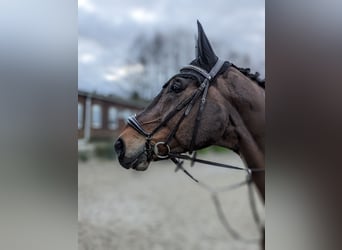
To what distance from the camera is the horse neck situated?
1.68m

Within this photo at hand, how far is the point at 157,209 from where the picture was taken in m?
2.18

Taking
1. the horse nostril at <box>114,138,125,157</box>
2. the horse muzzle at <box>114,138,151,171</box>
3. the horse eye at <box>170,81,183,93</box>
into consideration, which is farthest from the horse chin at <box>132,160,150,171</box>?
the horse eye at <box>170,81,183,93</box>

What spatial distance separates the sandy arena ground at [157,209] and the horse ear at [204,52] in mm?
597

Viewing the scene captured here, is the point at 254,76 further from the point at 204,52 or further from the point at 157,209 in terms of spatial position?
the point at 157,209

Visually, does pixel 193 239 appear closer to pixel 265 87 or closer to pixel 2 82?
pixel 265 87

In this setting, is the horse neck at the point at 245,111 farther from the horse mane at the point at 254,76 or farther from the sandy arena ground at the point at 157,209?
the sandy arena ground at the point at 157,209

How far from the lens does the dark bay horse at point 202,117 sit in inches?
66.1

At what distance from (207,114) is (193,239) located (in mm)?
1033

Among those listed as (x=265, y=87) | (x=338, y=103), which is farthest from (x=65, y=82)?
(x=338, y=103)

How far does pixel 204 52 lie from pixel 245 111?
1.40ft

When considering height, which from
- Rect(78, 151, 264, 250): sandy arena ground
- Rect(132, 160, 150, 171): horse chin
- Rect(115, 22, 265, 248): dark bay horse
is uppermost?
Rect(115, 22, 265, 248): dark bay horse

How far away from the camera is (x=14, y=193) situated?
5.84 feet

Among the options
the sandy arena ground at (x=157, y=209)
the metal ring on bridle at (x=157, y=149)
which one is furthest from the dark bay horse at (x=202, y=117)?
the sandy arena ground at (x=157, y=209)

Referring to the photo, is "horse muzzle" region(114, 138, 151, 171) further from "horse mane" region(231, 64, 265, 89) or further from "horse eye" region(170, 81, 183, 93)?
"horse mane" region(231, 64, 265, 89)
